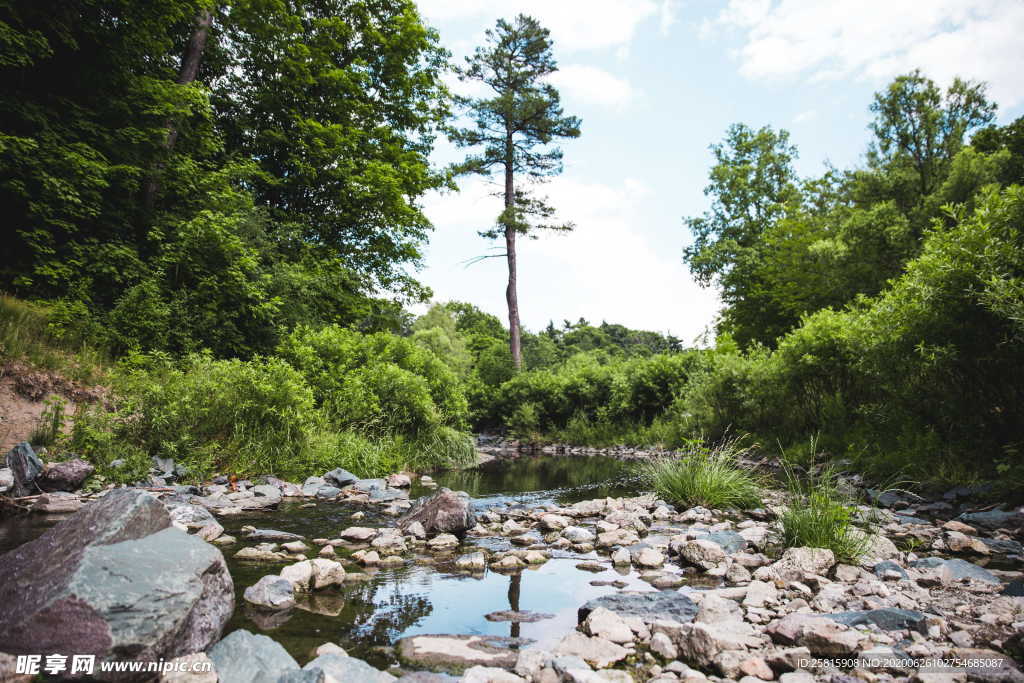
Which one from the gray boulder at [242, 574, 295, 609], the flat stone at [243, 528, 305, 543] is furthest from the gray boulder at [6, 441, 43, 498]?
the gray boulder at [242, 574, 295, 609]

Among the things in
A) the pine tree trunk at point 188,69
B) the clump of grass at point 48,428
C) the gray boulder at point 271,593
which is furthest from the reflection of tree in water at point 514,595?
the pine tree trunk at point 188,69

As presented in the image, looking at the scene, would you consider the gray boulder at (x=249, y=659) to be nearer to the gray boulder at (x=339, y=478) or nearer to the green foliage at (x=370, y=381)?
the gray boulder at (x=339, y=478)

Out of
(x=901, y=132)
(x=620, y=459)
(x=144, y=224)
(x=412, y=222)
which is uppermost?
(x=901, y=132)

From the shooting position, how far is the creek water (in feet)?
9.51

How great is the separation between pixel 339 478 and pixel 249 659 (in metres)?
5.79

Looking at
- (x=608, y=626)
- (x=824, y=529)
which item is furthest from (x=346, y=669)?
(x=824, y=529)

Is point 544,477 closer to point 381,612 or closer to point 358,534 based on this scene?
point 358,534

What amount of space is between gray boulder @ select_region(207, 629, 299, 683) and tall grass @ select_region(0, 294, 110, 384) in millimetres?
8077

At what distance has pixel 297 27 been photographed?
15008mm

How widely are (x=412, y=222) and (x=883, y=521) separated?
48.7 ft

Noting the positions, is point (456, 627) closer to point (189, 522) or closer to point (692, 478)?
point (189, 522)

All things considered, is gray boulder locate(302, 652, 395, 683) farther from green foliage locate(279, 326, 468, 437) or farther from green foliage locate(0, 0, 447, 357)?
green foliage locate(0, 0, 447, 357)

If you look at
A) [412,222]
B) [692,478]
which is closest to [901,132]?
[412,222]

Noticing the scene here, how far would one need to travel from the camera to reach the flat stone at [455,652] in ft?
8.49
